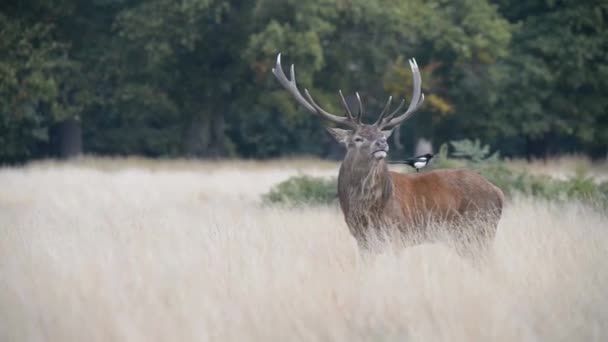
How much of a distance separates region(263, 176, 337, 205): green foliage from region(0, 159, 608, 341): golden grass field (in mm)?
1900

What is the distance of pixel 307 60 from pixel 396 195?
1602 cm

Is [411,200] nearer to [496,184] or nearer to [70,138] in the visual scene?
[496,184]

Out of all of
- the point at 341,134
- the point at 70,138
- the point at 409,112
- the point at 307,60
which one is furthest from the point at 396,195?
the point at 70,138

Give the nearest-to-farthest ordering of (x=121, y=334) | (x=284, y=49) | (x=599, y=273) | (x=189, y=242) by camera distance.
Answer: (x=121, y=334) → (x=599, y=273) → (x=189, y=242) → (x=284, y=49)

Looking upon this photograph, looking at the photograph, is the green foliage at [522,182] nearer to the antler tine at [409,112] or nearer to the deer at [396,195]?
the antler tine at [409,112]

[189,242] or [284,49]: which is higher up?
[284,49]

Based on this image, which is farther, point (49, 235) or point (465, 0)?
point (465, 0)

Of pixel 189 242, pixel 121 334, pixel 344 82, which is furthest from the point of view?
pixel 344 82

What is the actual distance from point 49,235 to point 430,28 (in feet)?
60.0

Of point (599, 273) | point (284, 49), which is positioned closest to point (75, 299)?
point (599, 273)

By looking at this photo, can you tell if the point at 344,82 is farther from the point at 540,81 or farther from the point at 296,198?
the point at 296,198

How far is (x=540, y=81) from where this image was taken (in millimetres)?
25156

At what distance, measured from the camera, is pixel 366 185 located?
6.36m

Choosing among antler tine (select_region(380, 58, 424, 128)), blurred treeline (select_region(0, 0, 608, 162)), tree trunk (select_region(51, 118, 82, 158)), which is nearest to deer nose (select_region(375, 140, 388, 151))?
antler tine (select_region(380, 58, 424, 128))
